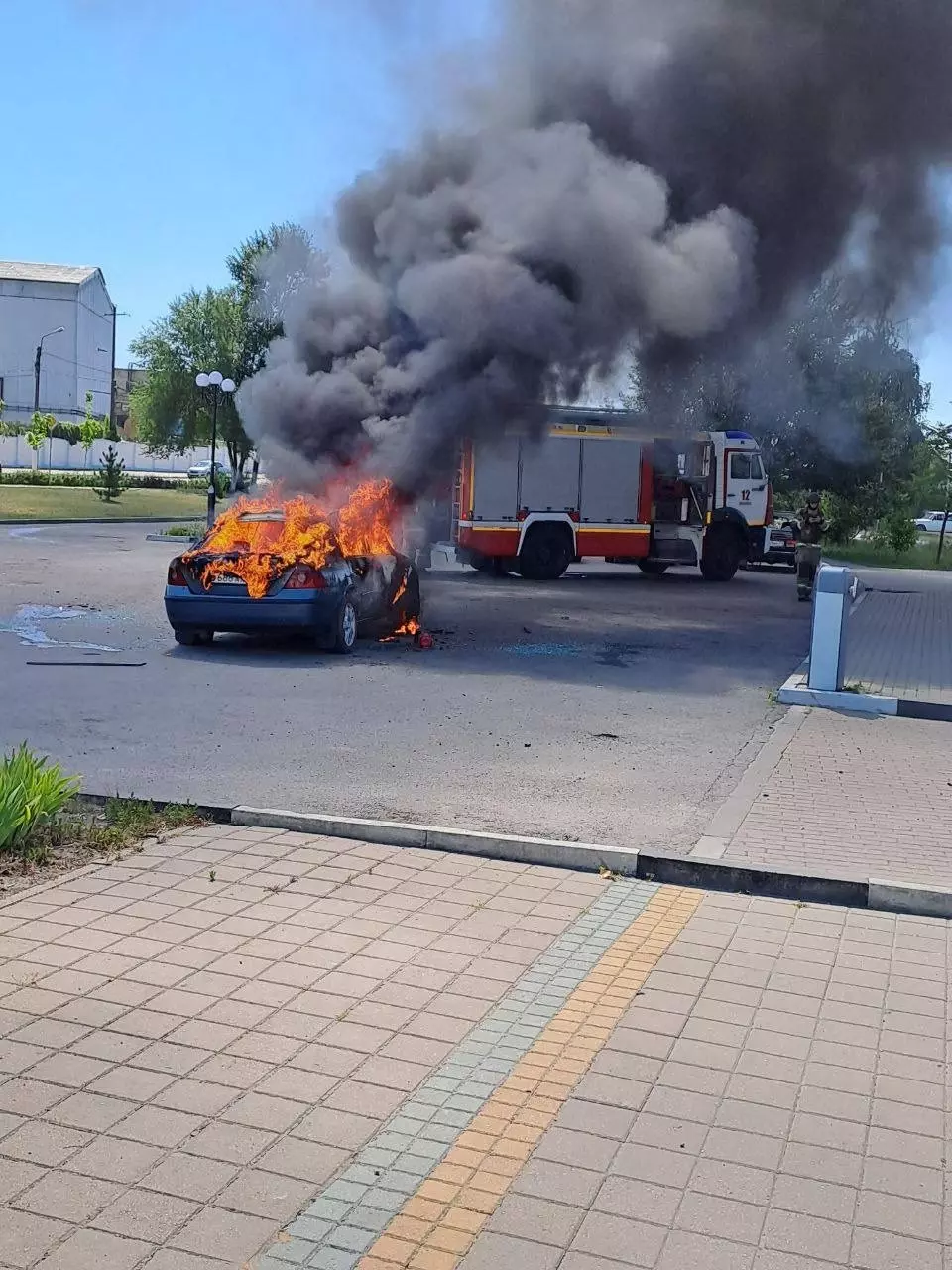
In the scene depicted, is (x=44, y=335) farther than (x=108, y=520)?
Yes

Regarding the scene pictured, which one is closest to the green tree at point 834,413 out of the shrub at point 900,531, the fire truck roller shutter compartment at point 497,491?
the shrub at point 900,531

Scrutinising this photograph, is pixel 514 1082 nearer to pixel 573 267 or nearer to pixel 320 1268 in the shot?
pixel 320 1268

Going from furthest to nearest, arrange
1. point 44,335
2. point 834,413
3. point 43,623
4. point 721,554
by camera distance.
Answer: point 44,335, point 834,413, point 721,554, point 43,623

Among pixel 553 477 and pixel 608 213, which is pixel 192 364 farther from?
pixel 608 213

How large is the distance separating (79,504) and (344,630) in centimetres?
3035

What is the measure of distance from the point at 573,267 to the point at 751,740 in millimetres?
7736

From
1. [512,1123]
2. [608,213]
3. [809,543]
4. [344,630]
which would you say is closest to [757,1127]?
[512,1123]

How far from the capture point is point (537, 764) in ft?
26.0

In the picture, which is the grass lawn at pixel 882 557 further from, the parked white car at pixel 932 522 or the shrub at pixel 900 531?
the parked white car at pixel 932 522

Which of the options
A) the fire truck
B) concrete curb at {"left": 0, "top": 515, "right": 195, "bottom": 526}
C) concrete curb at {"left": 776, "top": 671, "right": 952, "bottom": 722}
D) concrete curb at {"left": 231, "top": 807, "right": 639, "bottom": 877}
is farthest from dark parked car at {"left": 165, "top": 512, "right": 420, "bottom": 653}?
concrete curb at {"left": 0, "top": 515, "right": 195, "bottom": 526}

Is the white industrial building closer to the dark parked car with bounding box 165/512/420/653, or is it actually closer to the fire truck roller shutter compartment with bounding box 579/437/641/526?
the fire truck roller shutter compartment with bounding box 579/437/641/526

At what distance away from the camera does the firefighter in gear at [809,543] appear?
19359mm

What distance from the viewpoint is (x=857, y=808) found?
710cm

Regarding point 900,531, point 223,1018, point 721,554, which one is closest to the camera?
point 223,1018
